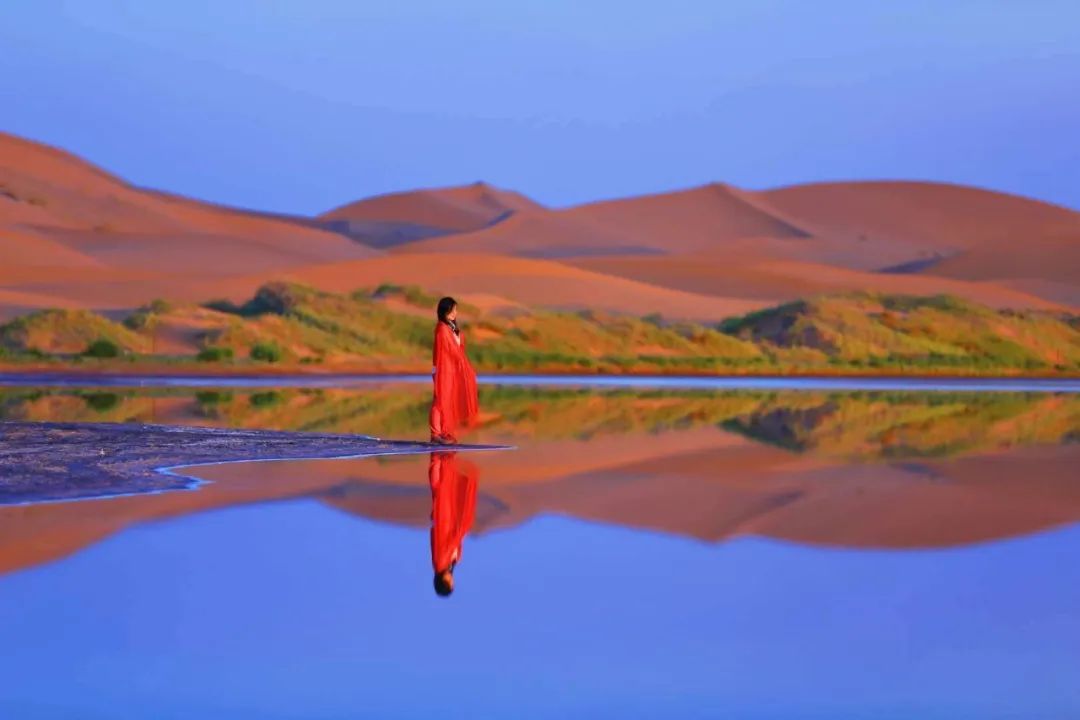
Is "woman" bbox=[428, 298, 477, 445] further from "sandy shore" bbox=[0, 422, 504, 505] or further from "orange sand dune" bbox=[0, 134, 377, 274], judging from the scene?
"orange sand dune" bbox=[0, 134, 377, 274]

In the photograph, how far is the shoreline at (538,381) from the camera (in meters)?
34.1

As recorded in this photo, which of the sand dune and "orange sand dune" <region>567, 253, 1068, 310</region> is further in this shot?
"orange sand dune" <region>567, 253, 1068, 310</region>

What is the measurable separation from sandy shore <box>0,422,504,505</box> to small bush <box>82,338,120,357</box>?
88.4ft

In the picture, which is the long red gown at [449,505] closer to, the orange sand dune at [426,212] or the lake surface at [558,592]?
the lake surface at [558,592]

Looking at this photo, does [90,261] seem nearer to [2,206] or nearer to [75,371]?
[2,206]

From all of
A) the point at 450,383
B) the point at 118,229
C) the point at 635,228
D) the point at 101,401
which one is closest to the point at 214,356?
the point at 101,401

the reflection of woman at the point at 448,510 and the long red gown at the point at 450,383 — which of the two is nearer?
the reflection of woman at the point at 448,510

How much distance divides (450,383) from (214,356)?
2958 centimetres

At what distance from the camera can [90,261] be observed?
86125mm

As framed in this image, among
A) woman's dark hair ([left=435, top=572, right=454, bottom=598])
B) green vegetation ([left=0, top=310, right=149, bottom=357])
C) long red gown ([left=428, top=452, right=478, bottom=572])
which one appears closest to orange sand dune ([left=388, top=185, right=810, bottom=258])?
green vegetation ([left=0, top=310, right=149, bottom=357])

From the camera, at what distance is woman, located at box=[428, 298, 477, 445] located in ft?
52.7

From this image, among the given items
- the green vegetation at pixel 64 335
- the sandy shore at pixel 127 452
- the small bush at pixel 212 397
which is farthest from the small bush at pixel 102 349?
the sandy shore at pixel 127 452

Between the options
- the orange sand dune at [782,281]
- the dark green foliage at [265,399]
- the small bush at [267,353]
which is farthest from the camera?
the orange sand dune at [782,281]

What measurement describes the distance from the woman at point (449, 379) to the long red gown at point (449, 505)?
0.72 m
